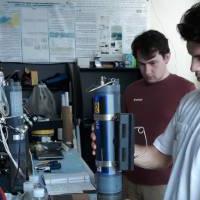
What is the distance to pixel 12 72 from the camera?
347cm

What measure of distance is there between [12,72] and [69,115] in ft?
3.36

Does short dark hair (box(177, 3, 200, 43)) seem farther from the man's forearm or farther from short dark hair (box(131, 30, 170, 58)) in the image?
short dark hair (box(131, 30, 170, 58))

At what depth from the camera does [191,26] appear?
46.1 inches

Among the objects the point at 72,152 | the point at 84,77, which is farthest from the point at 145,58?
the point at 84,77

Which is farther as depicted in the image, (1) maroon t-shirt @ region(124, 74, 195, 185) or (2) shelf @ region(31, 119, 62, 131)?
(2) shelf @ region(31, 119, 62, 131)

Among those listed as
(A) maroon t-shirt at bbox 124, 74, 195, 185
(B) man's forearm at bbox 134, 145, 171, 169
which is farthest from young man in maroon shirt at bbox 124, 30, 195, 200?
(B) man's forearm at bbox 134, 145, 171, 169

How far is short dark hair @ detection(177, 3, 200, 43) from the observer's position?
3.79 feet

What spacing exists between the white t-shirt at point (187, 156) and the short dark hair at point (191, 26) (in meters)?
0.24

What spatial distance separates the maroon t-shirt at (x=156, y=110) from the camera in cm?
212

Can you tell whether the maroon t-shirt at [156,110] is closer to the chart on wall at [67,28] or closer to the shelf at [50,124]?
the shelf at [50,124]

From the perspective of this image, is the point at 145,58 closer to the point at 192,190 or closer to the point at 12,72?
the point at 192,190

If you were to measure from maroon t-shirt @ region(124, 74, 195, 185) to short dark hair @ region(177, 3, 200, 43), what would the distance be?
0.97 m

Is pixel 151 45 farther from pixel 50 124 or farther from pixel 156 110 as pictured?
pixel 50 124

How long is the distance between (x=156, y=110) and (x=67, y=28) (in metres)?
1.76
